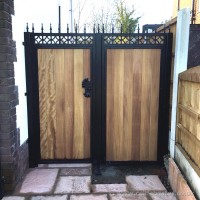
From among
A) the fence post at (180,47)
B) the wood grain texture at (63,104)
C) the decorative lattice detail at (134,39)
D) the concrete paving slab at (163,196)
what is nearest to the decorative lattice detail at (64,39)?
the wood grain texture at (63,104)

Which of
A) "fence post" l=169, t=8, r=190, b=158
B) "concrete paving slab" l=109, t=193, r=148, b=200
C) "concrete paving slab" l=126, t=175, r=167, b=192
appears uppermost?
"fence post" l=169, t=8, r=190, b=158

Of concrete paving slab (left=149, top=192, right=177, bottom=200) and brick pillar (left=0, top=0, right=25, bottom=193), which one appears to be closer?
brick pillar (left=0, top=0, right=25, bottom=193)

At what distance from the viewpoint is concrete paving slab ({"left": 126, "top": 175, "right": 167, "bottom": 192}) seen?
3367 mm

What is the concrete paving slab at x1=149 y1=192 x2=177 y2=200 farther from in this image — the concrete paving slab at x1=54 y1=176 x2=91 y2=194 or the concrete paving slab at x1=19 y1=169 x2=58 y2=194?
the concrete paving slab at x1=19 y1=169 x2=58 y2=194

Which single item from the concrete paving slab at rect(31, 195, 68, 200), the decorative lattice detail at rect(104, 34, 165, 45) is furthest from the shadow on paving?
the decorative lattice detail at rect(104, 34, 165, 45)

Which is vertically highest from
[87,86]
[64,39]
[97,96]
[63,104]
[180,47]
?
[64,39]

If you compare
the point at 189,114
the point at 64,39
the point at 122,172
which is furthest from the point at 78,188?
the point at 64,39

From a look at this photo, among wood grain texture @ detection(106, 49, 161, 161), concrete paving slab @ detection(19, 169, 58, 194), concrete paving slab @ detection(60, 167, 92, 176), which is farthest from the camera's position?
wood grain texture @ detection(106, 49, 161, 161)

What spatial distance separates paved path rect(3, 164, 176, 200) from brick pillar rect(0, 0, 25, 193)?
0.30 metres

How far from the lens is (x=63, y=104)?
4.05 meters

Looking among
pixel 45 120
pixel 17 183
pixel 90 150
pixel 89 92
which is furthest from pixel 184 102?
pixel 17 183

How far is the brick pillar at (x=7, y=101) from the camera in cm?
296

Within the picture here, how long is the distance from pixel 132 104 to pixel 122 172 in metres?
1.12

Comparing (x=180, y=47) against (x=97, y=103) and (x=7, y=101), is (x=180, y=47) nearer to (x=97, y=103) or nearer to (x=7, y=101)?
(x=97, y=103)
